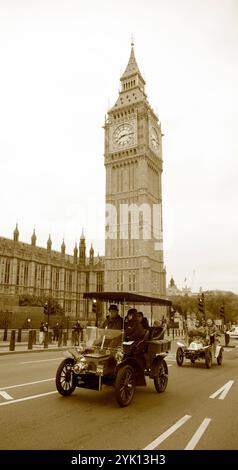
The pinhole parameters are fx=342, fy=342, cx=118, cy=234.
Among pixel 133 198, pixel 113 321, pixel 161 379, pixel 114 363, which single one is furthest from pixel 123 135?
pixel 114 363

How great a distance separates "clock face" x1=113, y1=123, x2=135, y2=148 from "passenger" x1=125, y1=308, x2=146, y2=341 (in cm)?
7301

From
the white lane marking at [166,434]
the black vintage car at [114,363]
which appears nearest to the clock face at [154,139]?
the black vintage car at [114,363]

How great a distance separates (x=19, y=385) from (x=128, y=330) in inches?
127

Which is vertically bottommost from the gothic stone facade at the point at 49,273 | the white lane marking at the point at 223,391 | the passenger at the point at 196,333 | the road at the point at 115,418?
the white lane marking at the point at 223,391

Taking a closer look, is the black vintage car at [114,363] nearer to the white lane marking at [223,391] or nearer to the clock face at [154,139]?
the white lane marking at [223,391]

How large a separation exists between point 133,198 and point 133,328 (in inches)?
2723

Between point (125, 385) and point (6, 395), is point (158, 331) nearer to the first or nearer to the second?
point (125, 385)

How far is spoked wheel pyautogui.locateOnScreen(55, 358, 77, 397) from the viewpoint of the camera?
7.62 metres

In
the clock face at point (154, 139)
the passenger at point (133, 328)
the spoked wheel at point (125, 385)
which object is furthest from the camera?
the clock face at point (154, 139)

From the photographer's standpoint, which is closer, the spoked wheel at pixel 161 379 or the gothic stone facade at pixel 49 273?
the spoked wheel at pixel 161 379

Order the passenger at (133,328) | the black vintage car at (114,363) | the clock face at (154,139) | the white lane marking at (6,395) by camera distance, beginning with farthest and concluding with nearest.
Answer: the clock face at (154,139)
the passenger at (133,328)
the white lane marking at (6,395)
the black vintage car at (114,363)

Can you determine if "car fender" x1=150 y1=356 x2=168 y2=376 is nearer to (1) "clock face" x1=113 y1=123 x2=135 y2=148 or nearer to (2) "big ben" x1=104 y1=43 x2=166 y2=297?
(2) "big ben" x1=104 y1=43 x2=166 y2=297

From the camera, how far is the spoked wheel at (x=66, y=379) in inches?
300

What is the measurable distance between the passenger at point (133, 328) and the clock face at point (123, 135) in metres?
73.0
